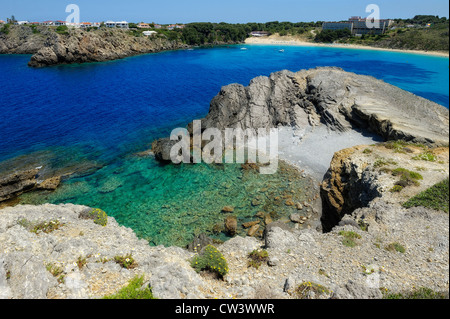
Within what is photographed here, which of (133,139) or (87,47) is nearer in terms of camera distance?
(133,139)

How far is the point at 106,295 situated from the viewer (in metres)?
12.3

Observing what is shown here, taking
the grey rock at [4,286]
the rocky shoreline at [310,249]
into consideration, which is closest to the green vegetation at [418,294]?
the rocky shoreline at [310,249]

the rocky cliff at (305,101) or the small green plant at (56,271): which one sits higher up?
the rocky cliff at (305,101)

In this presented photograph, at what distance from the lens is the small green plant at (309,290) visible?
1229 cm

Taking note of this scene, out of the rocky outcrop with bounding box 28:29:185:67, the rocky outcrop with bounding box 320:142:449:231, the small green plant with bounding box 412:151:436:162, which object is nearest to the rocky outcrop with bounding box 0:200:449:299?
the rocky outcrop with bounding box 320:142:449:231

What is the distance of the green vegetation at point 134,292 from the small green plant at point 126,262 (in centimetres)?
164

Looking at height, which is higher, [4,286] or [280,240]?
[4,286]

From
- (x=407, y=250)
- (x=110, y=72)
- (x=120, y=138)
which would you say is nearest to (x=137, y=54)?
(x=110, y=72)

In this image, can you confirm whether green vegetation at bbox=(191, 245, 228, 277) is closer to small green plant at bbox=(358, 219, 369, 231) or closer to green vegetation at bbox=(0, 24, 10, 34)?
small green plant at bbox=(358, 219, 369, 231)

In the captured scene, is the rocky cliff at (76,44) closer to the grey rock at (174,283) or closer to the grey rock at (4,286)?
the grey rock at (4,286)

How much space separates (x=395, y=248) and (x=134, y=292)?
46.9 ft

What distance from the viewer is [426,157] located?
21562 mm

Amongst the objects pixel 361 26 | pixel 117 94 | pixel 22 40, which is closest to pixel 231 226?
pixel 117 94

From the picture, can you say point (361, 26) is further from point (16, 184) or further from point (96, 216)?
point (96, 216)
